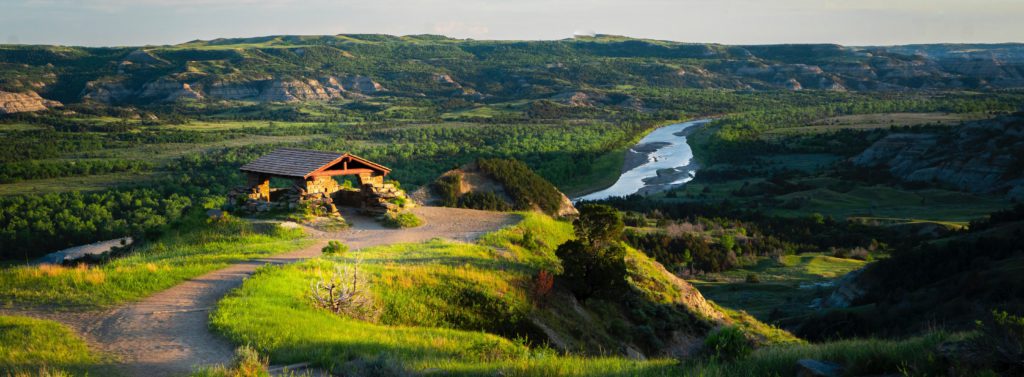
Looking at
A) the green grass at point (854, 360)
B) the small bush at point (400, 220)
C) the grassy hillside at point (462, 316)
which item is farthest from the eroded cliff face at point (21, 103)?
the green grass at point (854, 360)

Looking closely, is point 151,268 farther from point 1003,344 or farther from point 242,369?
point 1003,344

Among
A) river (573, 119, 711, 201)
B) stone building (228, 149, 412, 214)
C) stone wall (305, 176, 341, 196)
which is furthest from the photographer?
river (573, 119, 711, 201)

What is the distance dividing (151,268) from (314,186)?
1307 cm

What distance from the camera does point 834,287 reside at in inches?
1479

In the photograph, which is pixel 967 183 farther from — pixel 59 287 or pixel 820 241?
pixel 59 287

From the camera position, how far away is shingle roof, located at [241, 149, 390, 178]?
28812 millimetres

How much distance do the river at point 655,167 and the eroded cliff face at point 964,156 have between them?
23980mm

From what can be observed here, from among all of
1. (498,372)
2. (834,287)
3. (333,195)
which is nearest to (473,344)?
(498,372)

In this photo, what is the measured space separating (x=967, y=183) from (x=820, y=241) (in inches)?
1232

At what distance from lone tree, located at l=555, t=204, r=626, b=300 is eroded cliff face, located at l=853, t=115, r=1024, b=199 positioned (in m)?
63.3

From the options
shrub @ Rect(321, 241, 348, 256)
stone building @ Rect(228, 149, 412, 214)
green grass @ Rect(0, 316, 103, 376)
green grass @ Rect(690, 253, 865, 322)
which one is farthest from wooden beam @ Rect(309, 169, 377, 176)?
green grass @ Rect(690, 253, 865, 322)

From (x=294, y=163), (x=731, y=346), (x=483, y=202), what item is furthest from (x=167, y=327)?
(x=483, y=202)

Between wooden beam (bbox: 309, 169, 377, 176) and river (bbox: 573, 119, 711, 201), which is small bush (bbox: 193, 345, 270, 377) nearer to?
wooden beam (bbox: 309, 169, 377, 176)

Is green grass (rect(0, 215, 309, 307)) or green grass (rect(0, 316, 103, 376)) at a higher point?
green grass (rect(0, 316, 103, 376))
